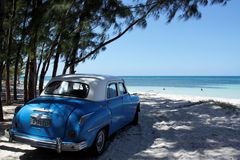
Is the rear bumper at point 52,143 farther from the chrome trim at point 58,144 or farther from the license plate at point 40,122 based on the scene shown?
the license plate at point 40,122

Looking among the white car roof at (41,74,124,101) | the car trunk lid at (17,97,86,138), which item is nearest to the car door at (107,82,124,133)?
the white car roof at (41,74,124,101)

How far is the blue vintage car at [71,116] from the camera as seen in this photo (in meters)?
5.09

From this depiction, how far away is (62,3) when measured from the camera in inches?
377

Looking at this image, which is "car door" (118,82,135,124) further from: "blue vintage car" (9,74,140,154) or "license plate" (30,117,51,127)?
"license plate" (30,117,51,127)

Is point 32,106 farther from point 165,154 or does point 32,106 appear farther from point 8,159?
point 165,154

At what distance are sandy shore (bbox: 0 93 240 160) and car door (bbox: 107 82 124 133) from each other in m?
0.39

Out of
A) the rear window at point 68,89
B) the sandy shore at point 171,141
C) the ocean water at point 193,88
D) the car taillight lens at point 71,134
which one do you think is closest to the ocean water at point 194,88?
the ocean water at point 193,88

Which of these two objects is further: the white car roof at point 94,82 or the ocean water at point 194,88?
the ocean water at point 194,88

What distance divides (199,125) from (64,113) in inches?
167

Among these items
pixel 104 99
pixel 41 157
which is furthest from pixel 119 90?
pixel 41 157

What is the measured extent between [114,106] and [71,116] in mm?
1453

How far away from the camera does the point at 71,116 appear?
513 centimetres

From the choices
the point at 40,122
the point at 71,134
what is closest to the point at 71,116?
the point at 71,134

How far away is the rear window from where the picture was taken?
608 centimetres
